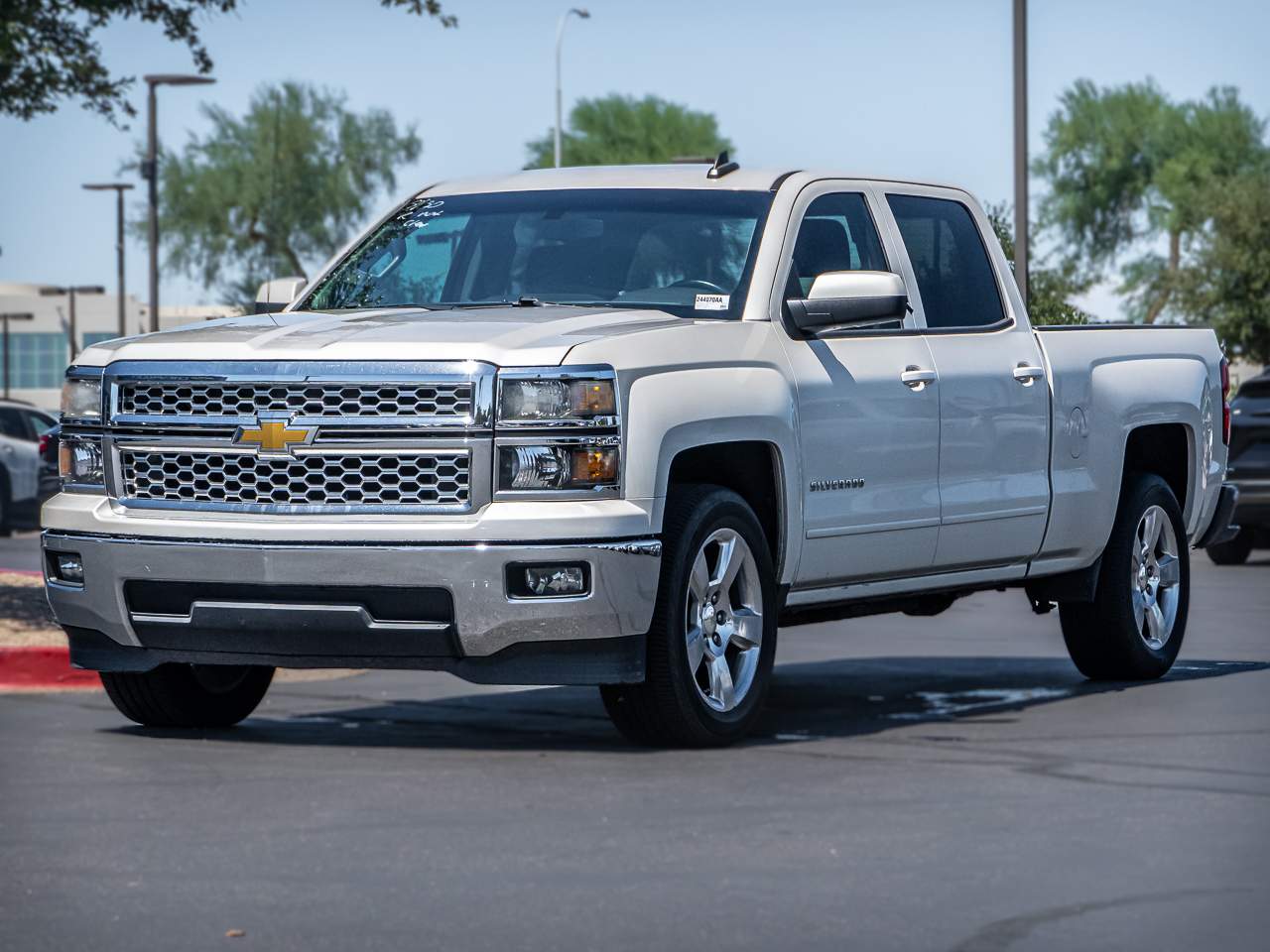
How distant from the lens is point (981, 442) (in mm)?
10023

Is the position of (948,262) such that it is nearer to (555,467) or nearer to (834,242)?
(834,242)

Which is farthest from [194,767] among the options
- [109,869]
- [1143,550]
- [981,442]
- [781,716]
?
[1143,550]

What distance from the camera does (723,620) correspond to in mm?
8820

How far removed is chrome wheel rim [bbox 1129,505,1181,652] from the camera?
1129 cm

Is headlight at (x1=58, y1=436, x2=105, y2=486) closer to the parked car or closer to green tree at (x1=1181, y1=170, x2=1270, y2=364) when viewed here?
the parked car

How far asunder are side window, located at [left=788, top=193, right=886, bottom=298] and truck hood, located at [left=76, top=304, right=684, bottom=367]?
2.78 feet

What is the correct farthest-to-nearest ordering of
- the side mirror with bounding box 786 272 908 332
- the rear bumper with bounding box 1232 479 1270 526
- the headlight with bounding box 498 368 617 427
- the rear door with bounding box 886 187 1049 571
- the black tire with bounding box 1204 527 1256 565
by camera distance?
the black tire with bounding box 1204 527 1256 565, the rear bumper with bounding box 1232 479 1270 526, the rear door with bounding box 886 187 1049 571, the side mirror with bounding box 786 272 908 332, the headlight with bounding box 498 368 617 427

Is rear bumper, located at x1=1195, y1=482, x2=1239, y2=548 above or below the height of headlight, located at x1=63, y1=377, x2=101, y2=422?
below

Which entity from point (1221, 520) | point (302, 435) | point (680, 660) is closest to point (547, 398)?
point (302, 435)

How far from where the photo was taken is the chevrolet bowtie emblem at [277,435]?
27.2 ft

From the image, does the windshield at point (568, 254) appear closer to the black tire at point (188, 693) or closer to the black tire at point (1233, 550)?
the black tire at point (188, 693)

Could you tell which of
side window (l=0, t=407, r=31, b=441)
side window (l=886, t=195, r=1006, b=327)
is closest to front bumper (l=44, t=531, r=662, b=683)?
side window (l=886, t=195, r=1006, b=327)

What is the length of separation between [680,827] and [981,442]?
345 cm

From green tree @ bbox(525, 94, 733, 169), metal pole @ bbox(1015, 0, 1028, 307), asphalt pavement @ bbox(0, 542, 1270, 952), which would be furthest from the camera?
green tree @ bbox(525, 94, 733, 169)
